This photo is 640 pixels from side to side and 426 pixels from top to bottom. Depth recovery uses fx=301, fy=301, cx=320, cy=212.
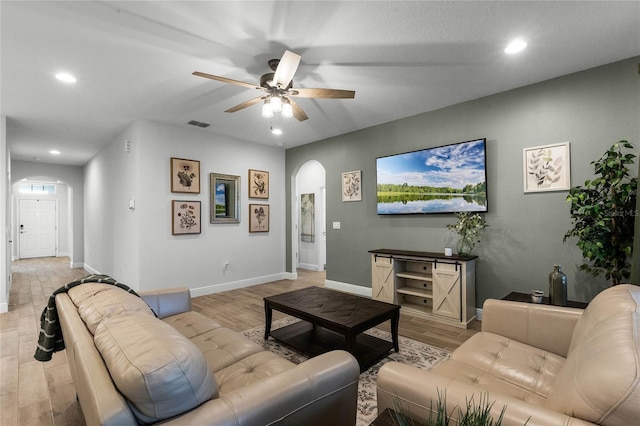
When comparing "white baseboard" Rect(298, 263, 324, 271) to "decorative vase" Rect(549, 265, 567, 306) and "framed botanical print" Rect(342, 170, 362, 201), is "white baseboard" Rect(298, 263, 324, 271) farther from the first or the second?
"decorative vase" Rect(549, 265, 567, 306)

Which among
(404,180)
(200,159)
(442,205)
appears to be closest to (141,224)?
(200,159)

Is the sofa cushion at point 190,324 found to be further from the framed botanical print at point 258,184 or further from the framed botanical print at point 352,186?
the framed botanical print at point 258,184

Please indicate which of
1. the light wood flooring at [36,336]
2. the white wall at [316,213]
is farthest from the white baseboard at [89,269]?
the white wall at [316,213]

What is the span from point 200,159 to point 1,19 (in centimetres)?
290

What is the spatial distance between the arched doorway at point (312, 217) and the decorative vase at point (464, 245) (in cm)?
400

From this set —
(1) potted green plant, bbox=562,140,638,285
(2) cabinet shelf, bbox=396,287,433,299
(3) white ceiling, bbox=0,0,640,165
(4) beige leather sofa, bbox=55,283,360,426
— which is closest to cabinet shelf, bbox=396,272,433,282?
(2) cabinet shelf, bbox=396,287,433,299

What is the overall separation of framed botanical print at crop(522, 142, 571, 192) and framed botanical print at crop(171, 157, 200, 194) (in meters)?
4.59

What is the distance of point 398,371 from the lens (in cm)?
128

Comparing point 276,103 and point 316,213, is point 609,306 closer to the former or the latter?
point 276,103

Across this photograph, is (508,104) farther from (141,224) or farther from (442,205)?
(141,224)

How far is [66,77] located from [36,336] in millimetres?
2832

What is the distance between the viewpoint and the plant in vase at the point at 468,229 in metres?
3.66

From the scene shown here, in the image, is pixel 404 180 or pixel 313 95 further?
pixel 404 180

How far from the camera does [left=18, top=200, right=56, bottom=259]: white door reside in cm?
966
